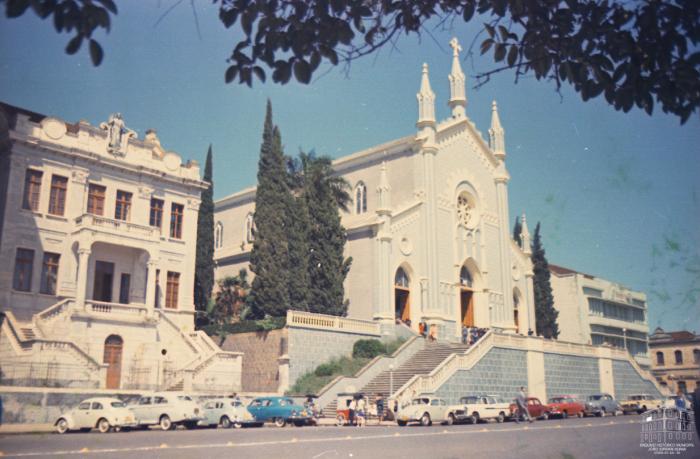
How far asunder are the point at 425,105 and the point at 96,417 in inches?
1224

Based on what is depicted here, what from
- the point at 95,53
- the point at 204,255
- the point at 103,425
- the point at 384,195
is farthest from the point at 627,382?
the point at 95,53

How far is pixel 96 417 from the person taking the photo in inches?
877

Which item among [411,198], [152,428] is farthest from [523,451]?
[411,198]

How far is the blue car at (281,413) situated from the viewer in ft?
89.8

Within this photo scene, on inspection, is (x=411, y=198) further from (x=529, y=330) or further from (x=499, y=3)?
(x=499, y=3)

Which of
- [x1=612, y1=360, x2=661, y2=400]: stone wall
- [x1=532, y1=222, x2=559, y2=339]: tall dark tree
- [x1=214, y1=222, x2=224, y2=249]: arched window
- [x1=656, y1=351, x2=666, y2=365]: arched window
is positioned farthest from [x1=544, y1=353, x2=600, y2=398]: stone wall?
[x1=214, y1=222, x2=224, y2=249]: arched window

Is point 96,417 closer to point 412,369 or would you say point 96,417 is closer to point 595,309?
point 412,369

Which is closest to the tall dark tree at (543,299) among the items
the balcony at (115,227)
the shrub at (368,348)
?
the shrub at (368,348)

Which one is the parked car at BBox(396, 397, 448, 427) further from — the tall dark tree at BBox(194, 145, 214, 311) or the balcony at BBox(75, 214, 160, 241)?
the tall dark tree at BBox(194, 145, 214, 311)

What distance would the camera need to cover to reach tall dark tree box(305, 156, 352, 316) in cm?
3766

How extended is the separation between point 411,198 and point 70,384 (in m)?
25.0

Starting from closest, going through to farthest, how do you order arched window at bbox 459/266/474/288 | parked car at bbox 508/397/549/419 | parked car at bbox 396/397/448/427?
parked car at bbox 396/397/448/427 < parked car at bbox 508/397/549/419 < arched window at bbox 459/266/474/288

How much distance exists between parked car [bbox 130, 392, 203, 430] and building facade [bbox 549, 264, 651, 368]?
1791 inches

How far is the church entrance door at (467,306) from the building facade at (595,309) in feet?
58.6
